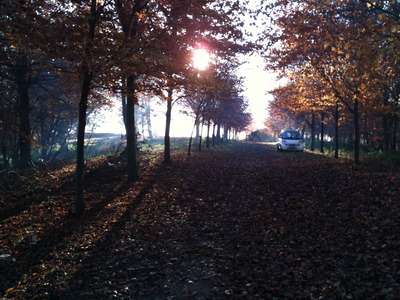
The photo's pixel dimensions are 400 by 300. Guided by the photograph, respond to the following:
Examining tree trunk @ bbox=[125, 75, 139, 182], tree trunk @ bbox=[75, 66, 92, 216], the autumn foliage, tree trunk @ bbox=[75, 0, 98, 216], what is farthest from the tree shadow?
the autumn foliage

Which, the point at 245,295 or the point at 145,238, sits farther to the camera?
the point at 145,238

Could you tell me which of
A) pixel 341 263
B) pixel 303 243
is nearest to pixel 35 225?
pixel 303 243

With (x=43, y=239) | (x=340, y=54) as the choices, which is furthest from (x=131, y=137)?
(x=340, y=54)

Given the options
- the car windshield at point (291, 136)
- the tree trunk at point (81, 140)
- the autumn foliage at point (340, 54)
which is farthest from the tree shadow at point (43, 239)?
the car windshield at point (291, 136)

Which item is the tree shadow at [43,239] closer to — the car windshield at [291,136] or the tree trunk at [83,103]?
the tree trunk at [83,103]

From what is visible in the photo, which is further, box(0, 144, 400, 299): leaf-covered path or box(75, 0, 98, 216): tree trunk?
box(75, 0, 98, 216): tree trunk

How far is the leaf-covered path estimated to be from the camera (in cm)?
551

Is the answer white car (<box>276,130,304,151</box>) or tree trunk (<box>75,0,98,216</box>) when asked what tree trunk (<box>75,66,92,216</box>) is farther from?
white car (<box>276,130,304,151</box>)

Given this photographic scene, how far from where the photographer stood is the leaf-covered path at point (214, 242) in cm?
551

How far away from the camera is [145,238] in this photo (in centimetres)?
787

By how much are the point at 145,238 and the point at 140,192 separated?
385 cm

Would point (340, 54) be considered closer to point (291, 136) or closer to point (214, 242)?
point (214, 242)

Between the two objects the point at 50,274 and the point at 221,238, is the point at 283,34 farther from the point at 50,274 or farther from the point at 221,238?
the point at 50,274

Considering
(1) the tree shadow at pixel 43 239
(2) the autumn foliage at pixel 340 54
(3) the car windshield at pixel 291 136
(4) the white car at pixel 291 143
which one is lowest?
(1) the tree shadow at pixel 43 239
